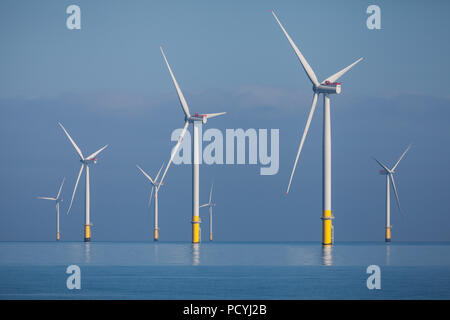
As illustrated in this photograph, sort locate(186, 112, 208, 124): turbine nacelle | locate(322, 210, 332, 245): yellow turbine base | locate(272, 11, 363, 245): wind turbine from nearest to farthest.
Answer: locate(272, 11, 363, 245): wind turbine → locate(322, 210, 332, 245): yellow turbine base → locate(186, 112, 208, 124): turbine nacelle

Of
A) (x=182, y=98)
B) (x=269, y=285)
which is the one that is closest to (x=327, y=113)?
(x=182, y=98)

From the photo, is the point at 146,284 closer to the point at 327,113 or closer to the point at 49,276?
the point at 49,276

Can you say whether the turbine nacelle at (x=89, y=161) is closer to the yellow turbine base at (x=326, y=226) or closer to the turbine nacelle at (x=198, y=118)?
the turbine nacelle at (x=198, y=118)

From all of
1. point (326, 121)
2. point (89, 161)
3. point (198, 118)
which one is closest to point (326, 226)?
point (326, 121)

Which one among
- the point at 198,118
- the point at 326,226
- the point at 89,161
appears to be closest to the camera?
the point at 326,226

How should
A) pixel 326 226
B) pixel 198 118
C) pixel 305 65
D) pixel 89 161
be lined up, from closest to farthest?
pixel 305 65 → pixel 326 226 → pixel 198 118 → pixel 89 161

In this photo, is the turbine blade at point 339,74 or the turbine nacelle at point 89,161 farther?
the turbine nacelle at point 89,161

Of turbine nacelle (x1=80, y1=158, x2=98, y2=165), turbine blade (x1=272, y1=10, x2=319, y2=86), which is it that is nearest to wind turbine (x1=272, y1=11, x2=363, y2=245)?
turbine blade (x1=272, y1=10, x2=319, y2=86)

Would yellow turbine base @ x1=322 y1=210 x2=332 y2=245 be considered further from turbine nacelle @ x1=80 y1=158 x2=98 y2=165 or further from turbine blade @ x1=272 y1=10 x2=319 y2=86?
turbine nacelle @ x1=80 y1=158 x2=98 y2=165

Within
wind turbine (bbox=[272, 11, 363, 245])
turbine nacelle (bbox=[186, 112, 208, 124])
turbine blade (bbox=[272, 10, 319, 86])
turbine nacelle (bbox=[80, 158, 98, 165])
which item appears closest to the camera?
turbine blade (bbox=[272, 10, 319, 86])

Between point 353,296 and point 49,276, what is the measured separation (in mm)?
30860

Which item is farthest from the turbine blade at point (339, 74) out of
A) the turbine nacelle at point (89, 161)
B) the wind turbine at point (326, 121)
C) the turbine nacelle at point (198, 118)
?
the turbine nacelle at point (89, 161)

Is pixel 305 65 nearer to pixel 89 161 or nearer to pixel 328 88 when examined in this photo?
pixel 328 88

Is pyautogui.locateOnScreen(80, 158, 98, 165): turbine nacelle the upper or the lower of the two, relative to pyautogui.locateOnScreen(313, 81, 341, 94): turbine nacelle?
lower
